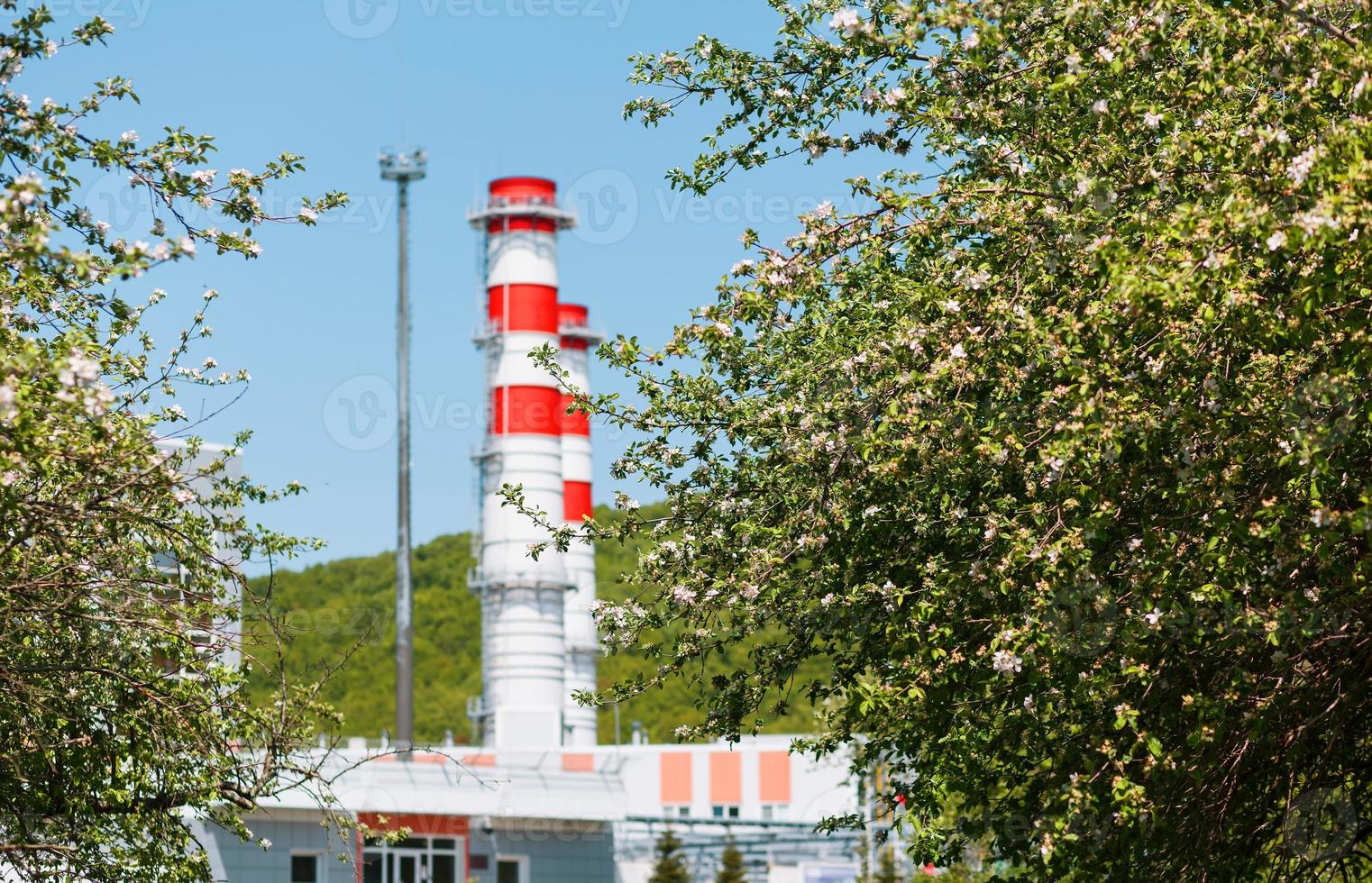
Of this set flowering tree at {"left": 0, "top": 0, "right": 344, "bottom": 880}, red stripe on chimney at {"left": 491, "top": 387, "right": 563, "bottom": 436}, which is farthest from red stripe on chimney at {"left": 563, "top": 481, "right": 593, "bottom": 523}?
flowering tree at {"left": 0, "top": 0, "right": 344, "bottom": 880}

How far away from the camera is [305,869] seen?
3741 centimetres

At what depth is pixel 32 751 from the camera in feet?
33.6

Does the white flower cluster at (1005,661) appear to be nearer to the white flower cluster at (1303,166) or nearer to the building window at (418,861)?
the white flower cluster at (1303,166)

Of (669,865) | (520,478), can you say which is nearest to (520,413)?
(520,478)

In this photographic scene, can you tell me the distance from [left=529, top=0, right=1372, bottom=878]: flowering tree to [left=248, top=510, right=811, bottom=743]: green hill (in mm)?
76358

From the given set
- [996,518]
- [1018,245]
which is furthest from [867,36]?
[996,518]

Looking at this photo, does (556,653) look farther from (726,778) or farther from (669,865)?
(669,865)

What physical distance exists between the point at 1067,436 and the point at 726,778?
61682 millimetres

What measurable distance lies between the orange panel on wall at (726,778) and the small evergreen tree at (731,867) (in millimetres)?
10208

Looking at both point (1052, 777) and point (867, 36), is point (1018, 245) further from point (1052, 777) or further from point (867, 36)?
point (1052, 777)

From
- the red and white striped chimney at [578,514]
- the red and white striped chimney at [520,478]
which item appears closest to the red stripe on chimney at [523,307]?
the red and white striped chimney at [520,478]

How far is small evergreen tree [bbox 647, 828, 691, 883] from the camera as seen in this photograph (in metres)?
50.4

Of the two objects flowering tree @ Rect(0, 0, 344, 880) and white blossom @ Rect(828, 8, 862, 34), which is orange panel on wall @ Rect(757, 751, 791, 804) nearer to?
flowering tree @ Rect(0, 0, 344, 880)

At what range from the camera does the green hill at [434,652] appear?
9238 cm
